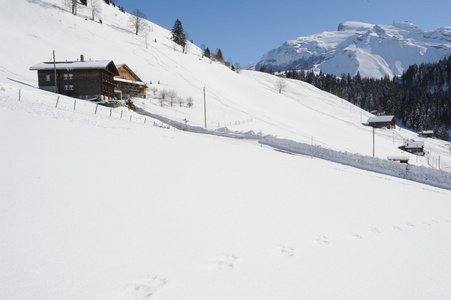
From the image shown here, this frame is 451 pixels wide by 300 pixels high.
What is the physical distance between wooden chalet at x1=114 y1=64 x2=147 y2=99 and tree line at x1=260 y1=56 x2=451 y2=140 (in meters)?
126

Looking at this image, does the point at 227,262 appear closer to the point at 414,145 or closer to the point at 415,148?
the point at 415,148

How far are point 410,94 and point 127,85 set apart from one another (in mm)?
189891

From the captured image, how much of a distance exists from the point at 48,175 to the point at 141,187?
8.64ft

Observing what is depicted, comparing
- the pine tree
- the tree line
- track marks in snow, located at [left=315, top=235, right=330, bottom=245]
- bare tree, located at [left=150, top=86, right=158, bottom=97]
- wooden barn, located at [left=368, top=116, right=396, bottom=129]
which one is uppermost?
the pine tree

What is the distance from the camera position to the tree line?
127875mm

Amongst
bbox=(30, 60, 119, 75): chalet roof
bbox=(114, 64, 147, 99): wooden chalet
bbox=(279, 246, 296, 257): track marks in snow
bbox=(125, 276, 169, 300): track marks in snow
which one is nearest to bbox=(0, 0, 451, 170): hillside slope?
bbox=(30, 60, 119, 75): chalet roof

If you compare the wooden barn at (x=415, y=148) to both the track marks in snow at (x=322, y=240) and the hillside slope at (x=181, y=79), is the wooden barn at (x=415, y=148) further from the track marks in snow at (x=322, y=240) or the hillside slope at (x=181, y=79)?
the track marks in snow at (x=322, y=240)

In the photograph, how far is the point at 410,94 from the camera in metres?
174

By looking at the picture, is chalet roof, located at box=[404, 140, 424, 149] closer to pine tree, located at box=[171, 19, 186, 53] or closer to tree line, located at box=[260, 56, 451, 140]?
tree line, located at box=[260, 56, 451, 140]

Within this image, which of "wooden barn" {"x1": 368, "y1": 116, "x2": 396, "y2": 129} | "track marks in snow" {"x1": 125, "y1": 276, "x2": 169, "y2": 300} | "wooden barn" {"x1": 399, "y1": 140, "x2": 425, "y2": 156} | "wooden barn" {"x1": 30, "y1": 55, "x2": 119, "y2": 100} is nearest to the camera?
"track marks in snow" {"x1": 125, "y1": 276, "x2": 169, "y2": 300}

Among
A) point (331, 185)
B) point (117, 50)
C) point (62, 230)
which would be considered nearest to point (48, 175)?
point (62, 230)

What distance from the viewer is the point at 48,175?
24.1 ft

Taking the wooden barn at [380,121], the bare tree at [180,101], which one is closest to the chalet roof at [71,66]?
the bare tree at [180,101]

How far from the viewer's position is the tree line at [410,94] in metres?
128
